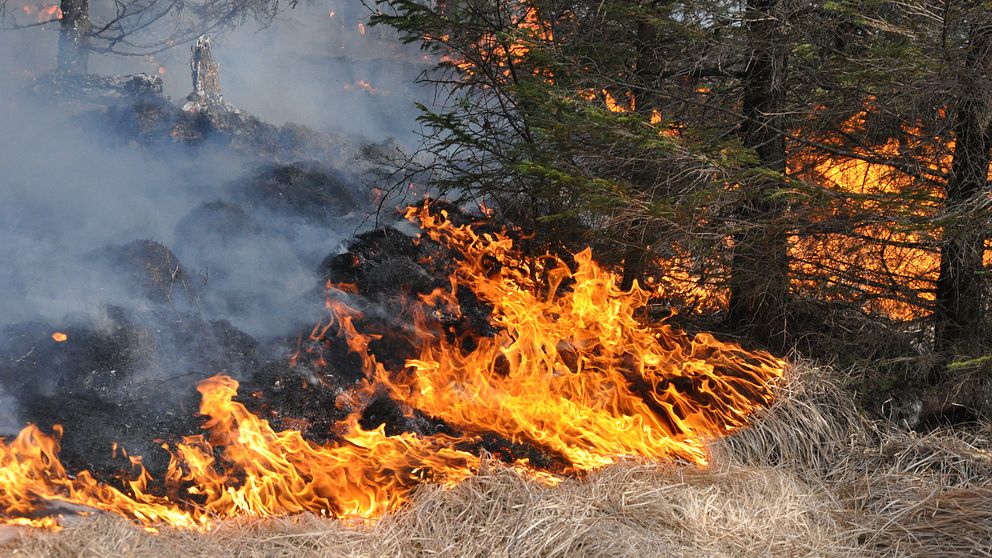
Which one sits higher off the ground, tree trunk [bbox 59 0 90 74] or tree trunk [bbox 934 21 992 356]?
tree trunk [bbox 59 0 90 74]

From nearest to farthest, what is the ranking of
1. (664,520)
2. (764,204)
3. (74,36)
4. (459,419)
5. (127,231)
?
(664,520), (459,419), (764,204), (127,231), (74,36)

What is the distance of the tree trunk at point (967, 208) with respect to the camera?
3.78m

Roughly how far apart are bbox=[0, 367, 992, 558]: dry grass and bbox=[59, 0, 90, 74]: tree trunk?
306 inches

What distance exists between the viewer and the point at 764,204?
520cm

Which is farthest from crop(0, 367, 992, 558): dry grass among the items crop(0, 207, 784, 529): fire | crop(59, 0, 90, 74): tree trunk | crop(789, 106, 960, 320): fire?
crop(59, 0, 90, 74): tree trunk

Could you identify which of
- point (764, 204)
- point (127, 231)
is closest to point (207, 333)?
point (127, 231)

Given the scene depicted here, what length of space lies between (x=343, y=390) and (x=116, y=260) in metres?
2.10

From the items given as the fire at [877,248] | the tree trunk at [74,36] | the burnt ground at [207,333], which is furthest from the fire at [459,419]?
the tree trunk at [74,36]

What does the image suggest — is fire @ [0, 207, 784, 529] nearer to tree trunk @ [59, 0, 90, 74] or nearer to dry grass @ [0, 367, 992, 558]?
dry grass @ [0, 367, 992, 558]

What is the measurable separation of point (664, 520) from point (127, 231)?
4770 mm

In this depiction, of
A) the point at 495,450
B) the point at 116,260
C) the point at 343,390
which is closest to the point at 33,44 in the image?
the point at 116,260

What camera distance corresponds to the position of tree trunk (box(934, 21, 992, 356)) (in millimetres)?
3779

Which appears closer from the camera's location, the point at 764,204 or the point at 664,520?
the point at 664,520

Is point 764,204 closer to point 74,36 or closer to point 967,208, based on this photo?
point 967,208
